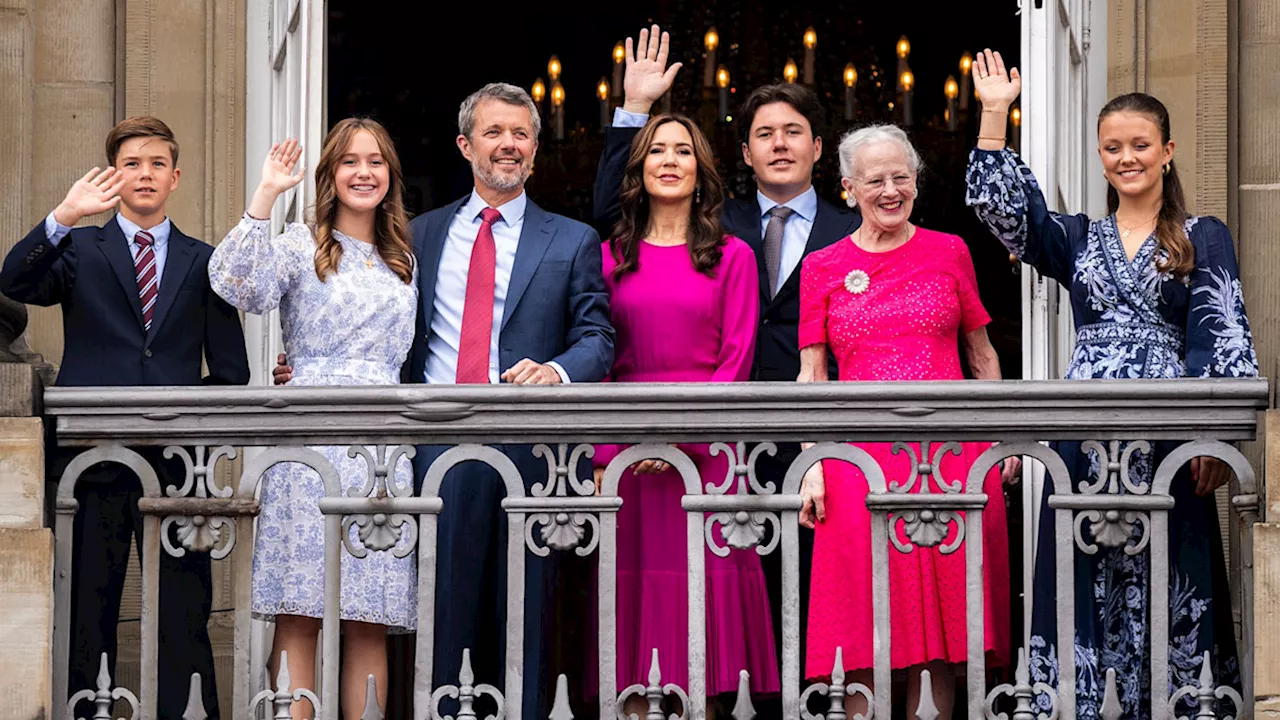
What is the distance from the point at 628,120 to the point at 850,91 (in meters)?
4.75

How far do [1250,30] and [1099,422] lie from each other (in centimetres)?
280

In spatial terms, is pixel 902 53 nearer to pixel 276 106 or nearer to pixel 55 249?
Result: pixel 276 106

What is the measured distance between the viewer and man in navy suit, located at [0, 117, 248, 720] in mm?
6824

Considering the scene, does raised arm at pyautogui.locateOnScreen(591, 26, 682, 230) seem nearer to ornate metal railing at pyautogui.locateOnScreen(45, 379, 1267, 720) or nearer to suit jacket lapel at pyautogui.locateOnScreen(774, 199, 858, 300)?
suit jacket lapel at pyautogui.locateOnScreen(774, 199, 858, 300)

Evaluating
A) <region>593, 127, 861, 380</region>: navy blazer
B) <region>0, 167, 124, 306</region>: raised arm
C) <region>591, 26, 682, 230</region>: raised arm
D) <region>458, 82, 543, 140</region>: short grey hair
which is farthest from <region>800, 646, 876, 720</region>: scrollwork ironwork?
<region>0, 167, 124, 306</region>: raised arm

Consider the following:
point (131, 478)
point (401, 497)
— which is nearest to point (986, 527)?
Result: point (401, 497)

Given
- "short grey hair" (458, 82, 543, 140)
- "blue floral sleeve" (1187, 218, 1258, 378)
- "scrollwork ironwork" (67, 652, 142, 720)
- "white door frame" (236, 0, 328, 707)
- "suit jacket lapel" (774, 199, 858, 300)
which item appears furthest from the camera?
"white door frame" (236, 0, 328, 707)

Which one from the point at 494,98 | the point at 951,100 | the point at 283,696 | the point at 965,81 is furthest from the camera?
the point at 965,81

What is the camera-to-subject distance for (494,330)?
7.12 meters

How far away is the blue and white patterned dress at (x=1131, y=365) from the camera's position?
6461mm

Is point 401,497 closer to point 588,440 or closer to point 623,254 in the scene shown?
point 588,440

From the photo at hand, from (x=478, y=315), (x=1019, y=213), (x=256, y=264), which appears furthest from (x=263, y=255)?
(x=1019, y=213)

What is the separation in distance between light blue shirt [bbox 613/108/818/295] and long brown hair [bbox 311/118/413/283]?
0.86 meters

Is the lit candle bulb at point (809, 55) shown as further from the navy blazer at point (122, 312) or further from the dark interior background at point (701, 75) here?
the navy blazer at point (122, 312)
